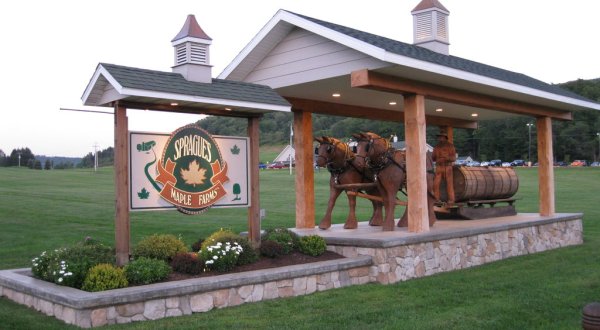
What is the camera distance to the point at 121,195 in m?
8.24

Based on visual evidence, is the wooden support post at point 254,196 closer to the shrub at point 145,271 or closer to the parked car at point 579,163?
the shrub at point 145,271

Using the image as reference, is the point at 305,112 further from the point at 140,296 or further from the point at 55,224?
the point at 55,224

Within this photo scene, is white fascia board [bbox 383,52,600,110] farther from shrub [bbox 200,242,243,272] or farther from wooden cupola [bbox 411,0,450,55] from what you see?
shrub [bbox 200,242,243,272]

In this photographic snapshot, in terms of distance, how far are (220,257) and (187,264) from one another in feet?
1.50

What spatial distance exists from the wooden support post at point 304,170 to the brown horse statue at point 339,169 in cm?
58

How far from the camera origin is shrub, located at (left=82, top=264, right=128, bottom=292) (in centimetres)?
734

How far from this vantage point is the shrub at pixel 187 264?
326 inches

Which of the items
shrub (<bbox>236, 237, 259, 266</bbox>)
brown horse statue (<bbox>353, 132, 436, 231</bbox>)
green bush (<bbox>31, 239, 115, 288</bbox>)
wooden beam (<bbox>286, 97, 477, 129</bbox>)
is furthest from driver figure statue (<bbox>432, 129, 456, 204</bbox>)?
green bush (<bbox>31, 239, 115, 288</bbox>)

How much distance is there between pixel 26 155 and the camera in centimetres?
9194

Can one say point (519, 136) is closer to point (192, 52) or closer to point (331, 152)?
point (331, 152)

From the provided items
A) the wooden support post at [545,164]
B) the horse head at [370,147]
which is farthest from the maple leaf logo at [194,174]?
the wooden support post at [545,164]

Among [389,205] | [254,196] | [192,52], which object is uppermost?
[192,52]

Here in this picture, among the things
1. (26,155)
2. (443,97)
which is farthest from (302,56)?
(26,155)

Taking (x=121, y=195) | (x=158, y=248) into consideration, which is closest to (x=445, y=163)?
(x=158, y=248)
